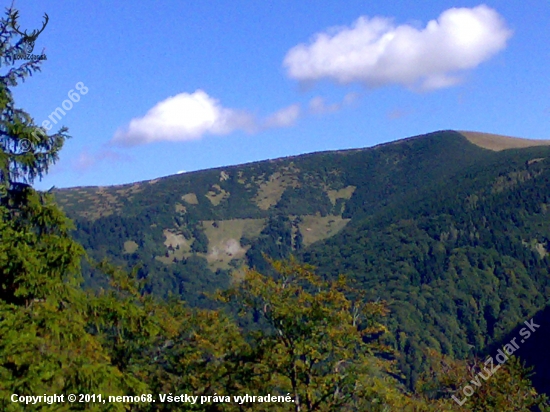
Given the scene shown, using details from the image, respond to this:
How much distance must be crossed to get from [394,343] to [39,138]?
121339mm

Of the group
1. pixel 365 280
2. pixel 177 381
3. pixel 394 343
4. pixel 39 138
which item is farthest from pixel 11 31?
pixel 365 280

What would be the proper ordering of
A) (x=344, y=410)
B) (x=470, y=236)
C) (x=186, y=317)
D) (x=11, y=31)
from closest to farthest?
(x=11, y=31) → (x=344, y=410) → (x=186, y=317) → (x=470, y=236)

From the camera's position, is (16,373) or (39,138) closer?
(16,373)

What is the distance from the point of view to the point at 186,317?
25.6 metres

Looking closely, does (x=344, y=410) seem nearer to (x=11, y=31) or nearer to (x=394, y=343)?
(x=11, y=31)

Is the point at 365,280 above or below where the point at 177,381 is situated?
below

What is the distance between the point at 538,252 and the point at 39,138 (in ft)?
614

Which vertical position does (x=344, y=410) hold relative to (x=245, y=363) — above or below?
below

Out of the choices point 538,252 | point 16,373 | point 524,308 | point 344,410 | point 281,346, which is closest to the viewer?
point 16,373

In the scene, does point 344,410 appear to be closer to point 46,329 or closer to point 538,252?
point 46,329

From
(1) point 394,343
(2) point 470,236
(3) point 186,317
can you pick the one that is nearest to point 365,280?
(2) point 470,236

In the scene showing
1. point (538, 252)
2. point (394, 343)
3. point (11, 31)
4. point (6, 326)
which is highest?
point (11, 31)

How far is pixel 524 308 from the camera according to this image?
493 feet

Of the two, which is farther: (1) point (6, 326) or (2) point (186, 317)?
(2) point (186, 317)
